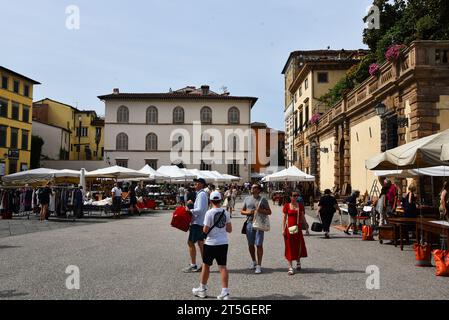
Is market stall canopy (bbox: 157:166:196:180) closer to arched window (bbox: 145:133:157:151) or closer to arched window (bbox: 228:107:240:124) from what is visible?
arched window (bbox: 145:133:157:151)

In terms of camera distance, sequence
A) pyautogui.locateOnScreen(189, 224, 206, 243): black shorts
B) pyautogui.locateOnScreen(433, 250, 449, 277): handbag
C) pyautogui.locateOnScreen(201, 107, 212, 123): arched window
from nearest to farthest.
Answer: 1. pyautogui.locateOnScreen(433, 250, 449, 277): handbag
2. pyautogui.locateOnScreen(189, 224, 206, 243): black shorts
3. pyautogui.locateOnScreen(201, 107, 212, 123): arched window

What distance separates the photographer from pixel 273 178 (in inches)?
990

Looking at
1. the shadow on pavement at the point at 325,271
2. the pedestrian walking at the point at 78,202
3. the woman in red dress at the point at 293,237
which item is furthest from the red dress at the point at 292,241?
the pedestrian walking at the point at 78,202

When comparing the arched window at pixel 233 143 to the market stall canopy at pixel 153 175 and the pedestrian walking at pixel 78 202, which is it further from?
the pedestrian walking at pixel 78 202

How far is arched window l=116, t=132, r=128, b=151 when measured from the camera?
203 ft

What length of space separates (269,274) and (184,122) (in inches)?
2158

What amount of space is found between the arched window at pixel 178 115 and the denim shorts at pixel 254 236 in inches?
2127

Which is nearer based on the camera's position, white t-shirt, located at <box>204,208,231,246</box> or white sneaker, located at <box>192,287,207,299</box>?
white sneaker, located at <box>192,287,207,299</box>

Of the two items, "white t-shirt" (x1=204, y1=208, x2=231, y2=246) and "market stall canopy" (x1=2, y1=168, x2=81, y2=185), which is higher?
"market stall canopy" (x1=2, y1=168, x2=81, y2=185)

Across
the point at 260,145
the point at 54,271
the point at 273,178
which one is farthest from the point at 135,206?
the point at 260,145

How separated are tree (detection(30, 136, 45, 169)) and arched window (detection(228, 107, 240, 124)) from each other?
83.0ft

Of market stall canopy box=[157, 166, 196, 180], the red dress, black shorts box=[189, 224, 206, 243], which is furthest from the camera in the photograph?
market stall canopy box=[157, 166, 196, 180]

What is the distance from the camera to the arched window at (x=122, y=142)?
203ft

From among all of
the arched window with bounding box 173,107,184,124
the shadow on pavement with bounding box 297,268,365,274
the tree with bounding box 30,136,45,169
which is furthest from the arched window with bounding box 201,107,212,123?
the shadow on pavement with bounding box 297,268,365,274
